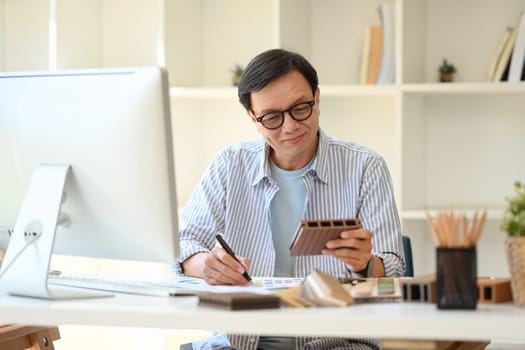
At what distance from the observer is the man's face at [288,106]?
2.67 m

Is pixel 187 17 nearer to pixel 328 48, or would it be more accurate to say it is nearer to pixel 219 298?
pixel 328 48

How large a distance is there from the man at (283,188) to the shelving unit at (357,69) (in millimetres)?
1209

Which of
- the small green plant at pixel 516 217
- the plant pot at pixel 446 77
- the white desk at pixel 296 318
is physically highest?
the plant pot at pixel 446 77

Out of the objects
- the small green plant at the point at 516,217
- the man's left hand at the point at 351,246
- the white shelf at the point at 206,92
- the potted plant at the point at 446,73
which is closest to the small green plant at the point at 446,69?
the potted plant at the point at 446,73

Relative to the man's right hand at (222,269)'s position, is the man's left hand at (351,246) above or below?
above

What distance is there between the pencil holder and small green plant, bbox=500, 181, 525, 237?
0.12m

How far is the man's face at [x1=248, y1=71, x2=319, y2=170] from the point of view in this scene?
267 centimetres

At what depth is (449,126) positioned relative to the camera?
14.0ft

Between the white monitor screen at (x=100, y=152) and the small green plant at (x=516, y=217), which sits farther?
the white monitor screen at (x=100, y=152)

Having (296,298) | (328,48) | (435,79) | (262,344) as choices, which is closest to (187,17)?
(328,48)

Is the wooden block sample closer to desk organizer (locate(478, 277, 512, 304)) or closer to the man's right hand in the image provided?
the man's right hand

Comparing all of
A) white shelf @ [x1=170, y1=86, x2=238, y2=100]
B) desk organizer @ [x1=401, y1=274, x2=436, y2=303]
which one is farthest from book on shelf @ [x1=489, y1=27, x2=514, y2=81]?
desk organizer @ [x1=401, y1=274, x2=436, y2=303]

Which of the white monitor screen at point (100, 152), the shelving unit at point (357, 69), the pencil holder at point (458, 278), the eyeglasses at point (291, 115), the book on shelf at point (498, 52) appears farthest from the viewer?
the shelving unit at point (357, 69)

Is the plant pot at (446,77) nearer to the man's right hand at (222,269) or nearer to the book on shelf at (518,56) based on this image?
the book on shelf at (518,56)
